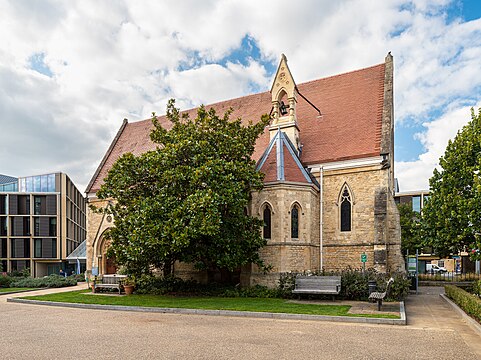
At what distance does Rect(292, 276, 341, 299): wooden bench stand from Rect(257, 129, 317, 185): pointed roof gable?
5.07 m

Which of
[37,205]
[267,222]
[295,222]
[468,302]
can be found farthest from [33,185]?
[468,302]

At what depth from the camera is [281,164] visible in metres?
19.8

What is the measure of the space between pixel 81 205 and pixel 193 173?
6044cm

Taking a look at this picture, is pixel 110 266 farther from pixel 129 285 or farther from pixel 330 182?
pixel 330 182

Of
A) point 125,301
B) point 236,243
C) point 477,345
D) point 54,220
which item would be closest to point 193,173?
point 236,243

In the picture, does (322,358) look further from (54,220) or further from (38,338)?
(54,220)

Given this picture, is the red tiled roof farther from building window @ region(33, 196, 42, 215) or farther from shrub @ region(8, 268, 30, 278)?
building window @ region(33, 196, 42, 215)

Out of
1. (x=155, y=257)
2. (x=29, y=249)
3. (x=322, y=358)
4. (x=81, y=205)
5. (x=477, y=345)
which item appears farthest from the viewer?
(x=81, y=205)

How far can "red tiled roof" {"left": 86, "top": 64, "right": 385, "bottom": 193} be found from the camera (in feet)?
69.9

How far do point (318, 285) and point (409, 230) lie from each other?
15845 millimetres

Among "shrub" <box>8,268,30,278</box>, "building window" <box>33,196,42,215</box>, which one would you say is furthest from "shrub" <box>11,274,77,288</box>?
"building window" <box>33,196,42,215</box>

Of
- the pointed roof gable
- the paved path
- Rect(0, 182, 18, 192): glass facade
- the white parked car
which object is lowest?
the white parked car

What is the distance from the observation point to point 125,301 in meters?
16.3

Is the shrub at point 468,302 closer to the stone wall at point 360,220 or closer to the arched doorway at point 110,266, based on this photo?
the stone wall at point 360,220
